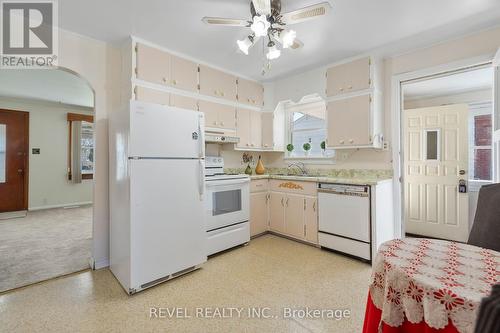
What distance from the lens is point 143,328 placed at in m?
1.66

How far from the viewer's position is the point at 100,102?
2.62 metres

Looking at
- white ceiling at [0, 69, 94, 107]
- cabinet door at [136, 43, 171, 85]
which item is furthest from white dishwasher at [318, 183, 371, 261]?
white ceiling at [0, 69, 94, 107]

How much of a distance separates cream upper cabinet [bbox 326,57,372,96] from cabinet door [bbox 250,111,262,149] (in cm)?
120

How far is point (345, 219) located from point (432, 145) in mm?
2021

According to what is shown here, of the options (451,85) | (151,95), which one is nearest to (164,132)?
(151,95)

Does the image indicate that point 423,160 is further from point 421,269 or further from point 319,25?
point 421,269

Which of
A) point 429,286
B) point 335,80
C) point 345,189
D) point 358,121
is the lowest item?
point 429,286

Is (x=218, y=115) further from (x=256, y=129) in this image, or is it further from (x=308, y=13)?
(x=308, y=13)

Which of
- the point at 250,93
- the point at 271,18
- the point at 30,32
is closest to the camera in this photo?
the point at 271,18

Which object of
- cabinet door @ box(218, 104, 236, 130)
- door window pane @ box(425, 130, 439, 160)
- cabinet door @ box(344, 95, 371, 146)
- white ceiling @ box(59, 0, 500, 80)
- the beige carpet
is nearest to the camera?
white ceiling @ box(59, 0, 500, 80)

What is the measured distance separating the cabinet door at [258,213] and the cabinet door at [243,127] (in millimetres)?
831

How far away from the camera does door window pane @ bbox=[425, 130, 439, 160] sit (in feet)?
11.6

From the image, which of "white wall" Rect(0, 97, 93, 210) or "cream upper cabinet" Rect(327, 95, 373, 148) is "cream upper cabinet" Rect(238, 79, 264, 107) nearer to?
"cream upper cabinet" Rect(327, 95, 373, 148)

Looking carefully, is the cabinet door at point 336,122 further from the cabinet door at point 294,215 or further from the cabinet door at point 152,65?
the cabinet door at point 152,65
